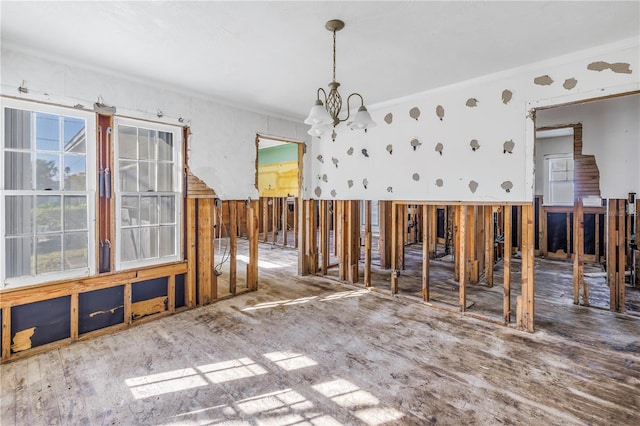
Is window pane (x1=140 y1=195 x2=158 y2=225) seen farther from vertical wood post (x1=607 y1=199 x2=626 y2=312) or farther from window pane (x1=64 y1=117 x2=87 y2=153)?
vertical wood post (x1=607 y1=199 x2=626 y2=312)

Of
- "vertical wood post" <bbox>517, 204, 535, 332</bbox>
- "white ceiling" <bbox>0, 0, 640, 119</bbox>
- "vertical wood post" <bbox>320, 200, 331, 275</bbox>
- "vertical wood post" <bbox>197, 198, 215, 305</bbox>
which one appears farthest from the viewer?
"vertical wood post" <bbox>320, 200, 331, 275</bbox>

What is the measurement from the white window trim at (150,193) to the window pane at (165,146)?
0.14 ft

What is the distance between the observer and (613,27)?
2.57 metres

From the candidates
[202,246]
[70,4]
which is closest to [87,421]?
[202,246]

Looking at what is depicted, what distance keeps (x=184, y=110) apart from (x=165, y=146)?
1.68ft

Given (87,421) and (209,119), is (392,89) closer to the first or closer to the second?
(209,119)

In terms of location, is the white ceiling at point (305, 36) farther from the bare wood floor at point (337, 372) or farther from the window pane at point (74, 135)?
the bare wood floor at point (337, 372)

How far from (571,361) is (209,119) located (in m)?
4.59

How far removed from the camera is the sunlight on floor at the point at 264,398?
205 cm

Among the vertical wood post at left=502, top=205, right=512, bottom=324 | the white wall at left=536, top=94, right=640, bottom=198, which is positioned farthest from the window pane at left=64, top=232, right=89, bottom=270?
the white wall at left=536, top=94, right=640, bottom=198

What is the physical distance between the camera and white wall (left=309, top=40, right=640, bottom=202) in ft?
10.0

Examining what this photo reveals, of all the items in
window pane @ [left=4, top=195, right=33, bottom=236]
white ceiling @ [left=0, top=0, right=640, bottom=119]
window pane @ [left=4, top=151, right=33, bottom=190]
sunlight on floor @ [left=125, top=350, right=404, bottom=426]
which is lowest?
sunlight on floor @ [left=125, top=350, right=404, bottom=426]

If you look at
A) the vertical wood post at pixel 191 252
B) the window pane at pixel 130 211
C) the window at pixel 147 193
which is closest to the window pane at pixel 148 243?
the window at pixel 147 193

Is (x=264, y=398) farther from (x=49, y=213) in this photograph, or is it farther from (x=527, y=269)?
(x=527, y=269)
